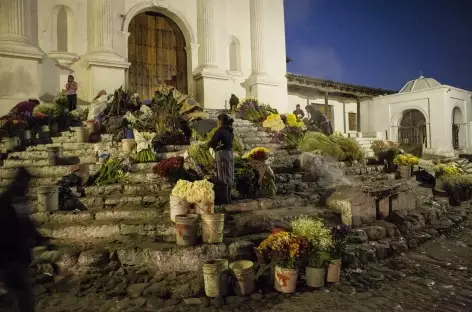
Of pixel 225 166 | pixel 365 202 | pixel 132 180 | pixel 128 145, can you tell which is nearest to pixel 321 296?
pixel 225 166

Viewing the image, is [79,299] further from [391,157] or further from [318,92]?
[318,92]

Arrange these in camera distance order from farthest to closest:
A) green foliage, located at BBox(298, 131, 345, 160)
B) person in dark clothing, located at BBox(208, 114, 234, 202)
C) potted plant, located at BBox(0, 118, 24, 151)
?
green foliage, located at BBox(298, 131, 345, 160)
potted plant, located at BBox(0, 118, 24, 151)
person in dark clothing, located at BBox(208, 114, 234, 202)

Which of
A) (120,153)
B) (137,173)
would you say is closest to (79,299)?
(137,173)

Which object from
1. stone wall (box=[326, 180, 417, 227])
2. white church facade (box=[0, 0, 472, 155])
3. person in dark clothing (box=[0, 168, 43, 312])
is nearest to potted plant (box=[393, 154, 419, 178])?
stone wall (box=[326, 180, 417, 227])

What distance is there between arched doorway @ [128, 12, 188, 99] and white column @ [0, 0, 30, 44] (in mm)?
3764

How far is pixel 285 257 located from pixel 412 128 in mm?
23520

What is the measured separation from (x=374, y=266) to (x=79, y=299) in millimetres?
4188

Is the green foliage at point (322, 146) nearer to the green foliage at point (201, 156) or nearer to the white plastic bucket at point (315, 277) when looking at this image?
the green foliage at point (201, 156)

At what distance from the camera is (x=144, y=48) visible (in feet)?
45.1

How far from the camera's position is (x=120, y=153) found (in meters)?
7.65

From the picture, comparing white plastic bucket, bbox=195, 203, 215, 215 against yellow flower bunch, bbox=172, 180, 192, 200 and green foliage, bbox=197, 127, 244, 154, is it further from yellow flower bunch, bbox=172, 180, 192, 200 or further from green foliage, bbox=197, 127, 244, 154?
green foliage, bbox=197, 127, 244, 154

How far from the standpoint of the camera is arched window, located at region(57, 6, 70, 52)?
1183cm

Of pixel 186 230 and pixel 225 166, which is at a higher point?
pixel 225 166

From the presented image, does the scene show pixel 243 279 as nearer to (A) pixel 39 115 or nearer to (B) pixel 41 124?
(B) pixel 41 124
